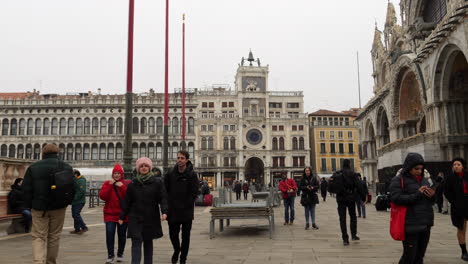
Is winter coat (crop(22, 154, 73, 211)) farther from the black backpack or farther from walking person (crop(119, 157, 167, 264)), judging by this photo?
walking person (crop(119, 157, 167, 264))

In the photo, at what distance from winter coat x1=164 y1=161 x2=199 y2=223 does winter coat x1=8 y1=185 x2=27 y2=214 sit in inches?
246

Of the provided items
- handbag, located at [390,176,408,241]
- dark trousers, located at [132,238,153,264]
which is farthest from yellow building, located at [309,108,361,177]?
dark trousers, located at [132,238,153,264]

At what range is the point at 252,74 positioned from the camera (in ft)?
205

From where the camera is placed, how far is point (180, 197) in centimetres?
636

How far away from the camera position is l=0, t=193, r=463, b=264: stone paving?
6.65 metres

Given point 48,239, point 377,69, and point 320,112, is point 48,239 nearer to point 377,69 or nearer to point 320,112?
point 377,69

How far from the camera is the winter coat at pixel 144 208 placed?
17.8 ft

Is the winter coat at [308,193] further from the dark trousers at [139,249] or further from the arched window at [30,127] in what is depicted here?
the arched window at [30,127]

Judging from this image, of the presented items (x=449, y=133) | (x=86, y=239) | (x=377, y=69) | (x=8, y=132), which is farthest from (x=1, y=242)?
(x=8, y=132)

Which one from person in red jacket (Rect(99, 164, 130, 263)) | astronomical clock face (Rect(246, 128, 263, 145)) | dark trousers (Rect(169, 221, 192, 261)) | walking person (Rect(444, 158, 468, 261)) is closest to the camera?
dark trousers (Rect(169, 221, 192, 261))

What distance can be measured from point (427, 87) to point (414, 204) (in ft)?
70.0

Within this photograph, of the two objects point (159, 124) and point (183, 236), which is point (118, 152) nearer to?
point (159, 124)

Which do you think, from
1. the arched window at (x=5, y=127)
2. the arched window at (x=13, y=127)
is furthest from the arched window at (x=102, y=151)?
the arched window at (x=5, y=127)

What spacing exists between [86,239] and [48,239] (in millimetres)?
4243
